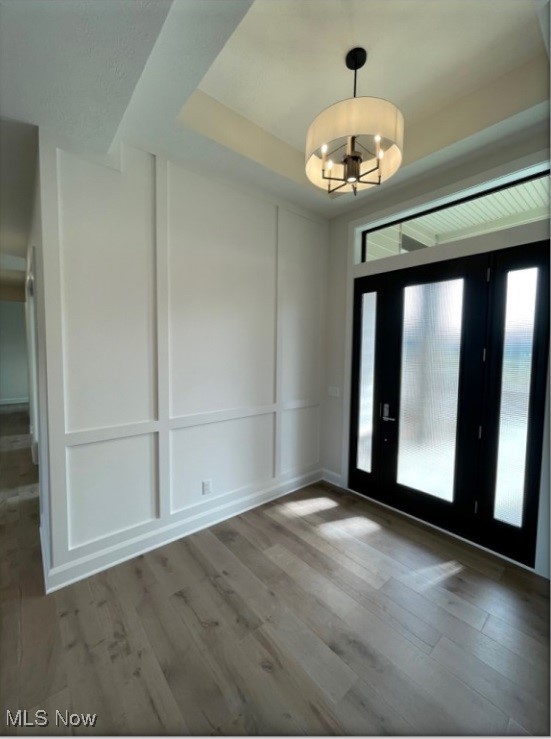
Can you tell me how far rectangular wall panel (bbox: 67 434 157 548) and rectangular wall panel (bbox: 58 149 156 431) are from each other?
186 millimetres

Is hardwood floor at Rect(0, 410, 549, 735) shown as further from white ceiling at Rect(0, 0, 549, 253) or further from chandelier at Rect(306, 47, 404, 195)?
white ceiling at Rect(0, 0, 549, 253)

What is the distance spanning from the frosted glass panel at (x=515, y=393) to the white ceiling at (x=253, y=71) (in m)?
1.10

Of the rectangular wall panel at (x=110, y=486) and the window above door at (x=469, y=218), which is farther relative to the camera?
the window above door at (x=469, y=218)

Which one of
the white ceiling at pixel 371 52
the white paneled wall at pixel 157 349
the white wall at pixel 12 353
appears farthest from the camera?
the white wall at pixel 12 353

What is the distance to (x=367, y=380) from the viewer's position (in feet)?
10.2

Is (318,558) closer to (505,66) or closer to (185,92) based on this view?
(185,92)

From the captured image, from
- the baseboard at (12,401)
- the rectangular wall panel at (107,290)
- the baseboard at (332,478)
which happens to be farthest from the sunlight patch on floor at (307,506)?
the baseboard at (12,401)

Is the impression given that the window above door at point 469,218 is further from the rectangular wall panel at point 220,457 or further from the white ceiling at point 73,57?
the white ceiling at point 73,57

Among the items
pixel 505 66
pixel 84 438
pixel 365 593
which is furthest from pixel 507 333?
pixel 84 438

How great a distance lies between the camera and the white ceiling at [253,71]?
4.18 ft

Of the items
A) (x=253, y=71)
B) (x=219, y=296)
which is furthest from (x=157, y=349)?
(x=253, y=71)

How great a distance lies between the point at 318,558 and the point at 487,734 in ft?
3.78

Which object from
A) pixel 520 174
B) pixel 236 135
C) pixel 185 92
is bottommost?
pixel 520 174

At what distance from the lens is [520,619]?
1.72m
